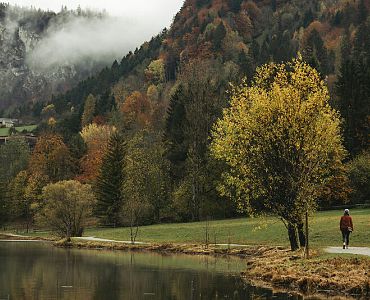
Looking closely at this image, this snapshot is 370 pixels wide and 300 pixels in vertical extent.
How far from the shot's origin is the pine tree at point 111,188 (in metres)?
94.2

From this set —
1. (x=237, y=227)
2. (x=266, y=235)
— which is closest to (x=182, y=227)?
(x=237, y=227)

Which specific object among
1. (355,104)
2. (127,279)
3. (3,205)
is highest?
(355,104)

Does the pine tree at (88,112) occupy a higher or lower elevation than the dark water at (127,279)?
higher

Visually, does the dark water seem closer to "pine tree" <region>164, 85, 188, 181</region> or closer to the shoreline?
the shoreline

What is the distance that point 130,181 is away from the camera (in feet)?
299

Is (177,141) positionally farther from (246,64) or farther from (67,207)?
(246,64)

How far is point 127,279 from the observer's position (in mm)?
32125

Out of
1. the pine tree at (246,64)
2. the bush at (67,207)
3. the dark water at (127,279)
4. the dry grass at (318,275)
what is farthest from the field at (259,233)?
the pine tree at (246,64)

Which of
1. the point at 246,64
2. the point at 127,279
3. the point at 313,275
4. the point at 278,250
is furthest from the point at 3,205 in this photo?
the point at 313,275

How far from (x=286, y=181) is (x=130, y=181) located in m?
57.4

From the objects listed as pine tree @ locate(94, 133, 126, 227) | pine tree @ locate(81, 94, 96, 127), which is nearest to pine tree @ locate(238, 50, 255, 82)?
pine tree @ locate(94, 133, 126, 227)

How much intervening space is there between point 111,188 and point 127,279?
209 ft

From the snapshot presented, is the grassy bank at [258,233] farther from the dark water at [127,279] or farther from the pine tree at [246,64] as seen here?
the pine tree at [246,64]

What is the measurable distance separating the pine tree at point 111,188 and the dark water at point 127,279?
1848 inches
